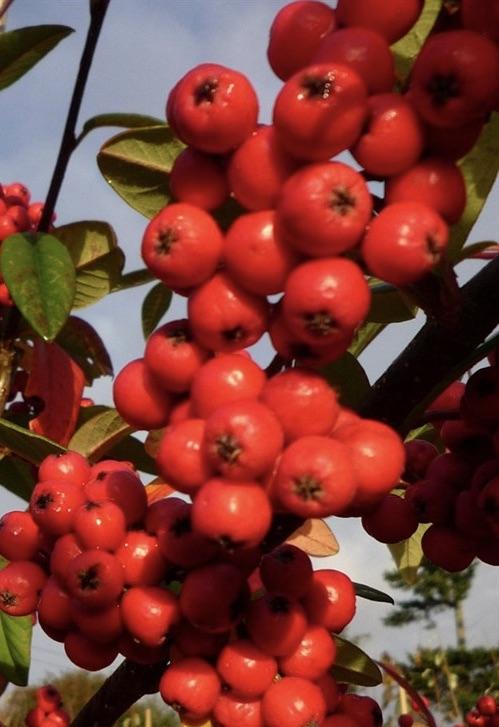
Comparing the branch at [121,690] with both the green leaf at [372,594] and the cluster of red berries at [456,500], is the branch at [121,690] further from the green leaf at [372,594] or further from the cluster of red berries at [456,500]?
the green leaf at [372,594]

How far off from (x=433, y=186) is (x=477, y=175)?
1.07 ft

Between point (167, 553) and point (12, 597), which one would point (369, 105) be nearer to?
point (167, 553)

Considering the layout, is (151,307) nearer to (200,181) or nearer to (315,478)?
(200,181)

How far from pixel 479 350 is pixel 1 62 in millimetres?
1151

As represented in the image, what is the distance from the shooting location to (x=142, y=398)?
3.11 feet

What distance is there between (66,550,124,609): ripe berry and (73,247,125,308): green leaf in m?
1.03

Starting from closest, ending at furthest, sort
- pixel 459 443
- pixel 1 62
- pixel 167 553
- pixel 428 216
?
pixel 428 216, pixel 167 553, pixel 459 443, pixel 1 62

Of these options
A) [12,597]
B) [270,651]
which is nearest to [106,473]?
[12,597]

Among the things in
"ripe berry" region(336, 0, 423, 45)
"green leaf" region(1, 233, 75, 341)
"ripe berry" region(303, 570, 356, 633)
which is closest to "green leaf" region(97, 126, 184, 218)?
"green leaf" region(1, 233, 75, 341)

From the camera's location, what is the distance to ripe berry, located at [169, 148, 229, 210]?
3.05 feet

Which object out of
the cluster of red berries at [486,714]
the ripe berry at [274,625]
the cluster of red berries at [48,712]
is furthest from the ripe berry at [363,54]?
the cluster of red berries at [486,714]

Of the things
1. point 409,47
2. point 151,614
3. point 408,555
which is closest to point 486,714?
point 408,555

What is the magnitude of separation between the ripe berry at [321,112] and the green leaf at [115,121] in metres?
0.93

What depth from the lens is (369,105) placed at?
0.88 metres
